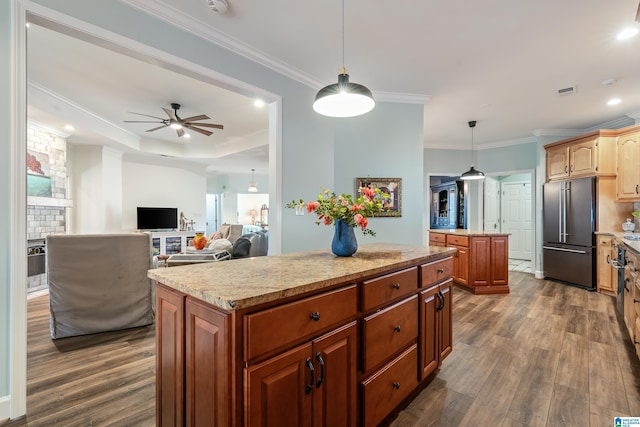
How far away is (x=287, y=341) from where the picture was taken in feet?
3.65

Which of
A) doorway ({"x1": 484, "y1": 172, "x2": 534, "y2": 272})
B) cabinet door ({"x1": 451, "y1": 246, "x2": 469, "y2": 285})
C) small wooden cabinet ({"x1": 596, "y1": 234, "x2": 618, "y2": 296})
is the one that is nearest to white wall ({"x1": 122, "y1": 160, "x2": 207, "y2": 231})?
cabinet door ({"x1": 451, "y1": 246, "x2": 469, "y2": 285})

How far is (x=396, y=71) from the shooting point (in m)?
3.30

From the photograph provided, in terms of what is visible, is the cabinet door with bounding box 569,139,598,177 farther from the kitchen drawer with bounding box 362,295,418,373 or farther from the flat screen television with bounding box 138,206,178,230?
the flat screen television with bounding box 138,206,178,230

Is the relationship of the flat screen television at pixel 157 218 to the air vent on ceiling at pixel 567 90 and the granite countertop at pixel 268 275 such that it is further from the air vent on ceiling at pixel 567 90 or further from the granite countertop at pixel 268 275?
the air vent on ceiling at pixel 567 90

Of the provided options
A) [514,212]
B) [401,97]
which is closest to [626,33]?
[401,97]

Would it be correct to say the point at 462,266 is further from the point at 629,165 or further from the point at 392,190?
the point at 629,165

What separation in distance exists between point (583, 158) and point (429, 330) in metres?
4.66

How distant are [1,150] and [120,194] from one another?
567 cm

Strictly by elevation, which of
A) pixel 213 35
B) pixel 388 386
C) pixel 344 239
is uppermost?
pixel 213 35

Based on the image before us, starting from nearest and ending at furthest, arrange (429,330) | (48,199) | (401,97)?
1. (429,330)
2. (401,97)
3. (48,199)

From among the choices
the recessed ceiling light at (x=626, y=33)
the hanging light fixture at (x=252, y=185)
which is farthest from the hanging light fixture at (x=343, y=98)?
the hanging light fixture at (x=252, y=185)

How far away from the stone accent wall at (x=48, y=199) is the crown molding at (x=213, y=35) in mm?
4085

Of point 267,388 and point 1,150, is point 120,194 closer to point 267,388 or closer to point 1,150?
point 1,150

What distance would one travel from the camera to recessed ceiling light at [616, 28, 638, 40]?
2.53 m
